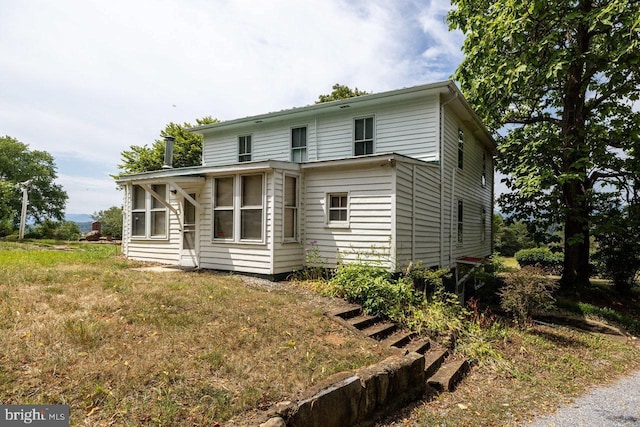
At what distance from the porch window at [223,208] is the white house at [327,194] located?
28 mm

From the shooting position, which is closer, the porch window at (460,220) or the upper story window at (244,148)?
the porch window at (460,220)

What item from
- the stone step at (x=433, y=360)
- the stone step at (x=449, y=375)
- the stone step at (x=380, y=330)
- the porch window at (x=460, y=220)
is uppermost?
the porch window at (x=460, y=220)

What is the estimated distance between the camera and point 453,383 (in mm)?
5414

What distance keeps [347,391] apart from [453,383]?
8.43 feet

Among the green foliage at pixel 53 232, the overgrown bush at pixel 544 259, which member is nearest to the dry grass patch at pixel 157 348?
the overgrown bush at pixel 544 259

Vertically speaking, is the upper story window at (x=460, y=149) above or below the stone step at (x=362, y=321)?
above

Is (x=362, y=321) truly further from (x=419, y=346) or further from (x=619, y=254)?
(x=619, y=254)

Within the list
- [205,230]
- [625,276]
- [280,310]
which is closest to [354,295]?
[280,310]

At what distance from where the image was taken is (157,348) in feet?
13.3

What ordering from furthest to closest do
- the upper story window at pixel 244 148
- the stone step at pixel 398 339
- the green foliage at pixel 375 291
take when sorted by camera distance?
the upper story window at pixel 244 148
the green foliage at pixel 375 291
the stone step at pixel 398 339

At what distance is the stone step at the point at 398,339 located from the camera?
5.77m

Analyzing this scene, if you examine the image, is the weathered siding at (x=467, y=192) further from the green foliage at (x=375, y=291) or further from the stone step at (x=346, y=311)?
the stone step at (x=346, y=311)

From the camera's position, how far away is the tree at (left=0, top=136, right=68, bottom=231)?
121 ft

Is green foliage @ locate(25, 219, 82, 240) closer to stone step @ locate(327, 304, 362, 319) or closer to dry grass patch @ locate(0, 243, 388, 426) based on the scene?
dry grass patch @ locate(0, 243, 388, 426)
